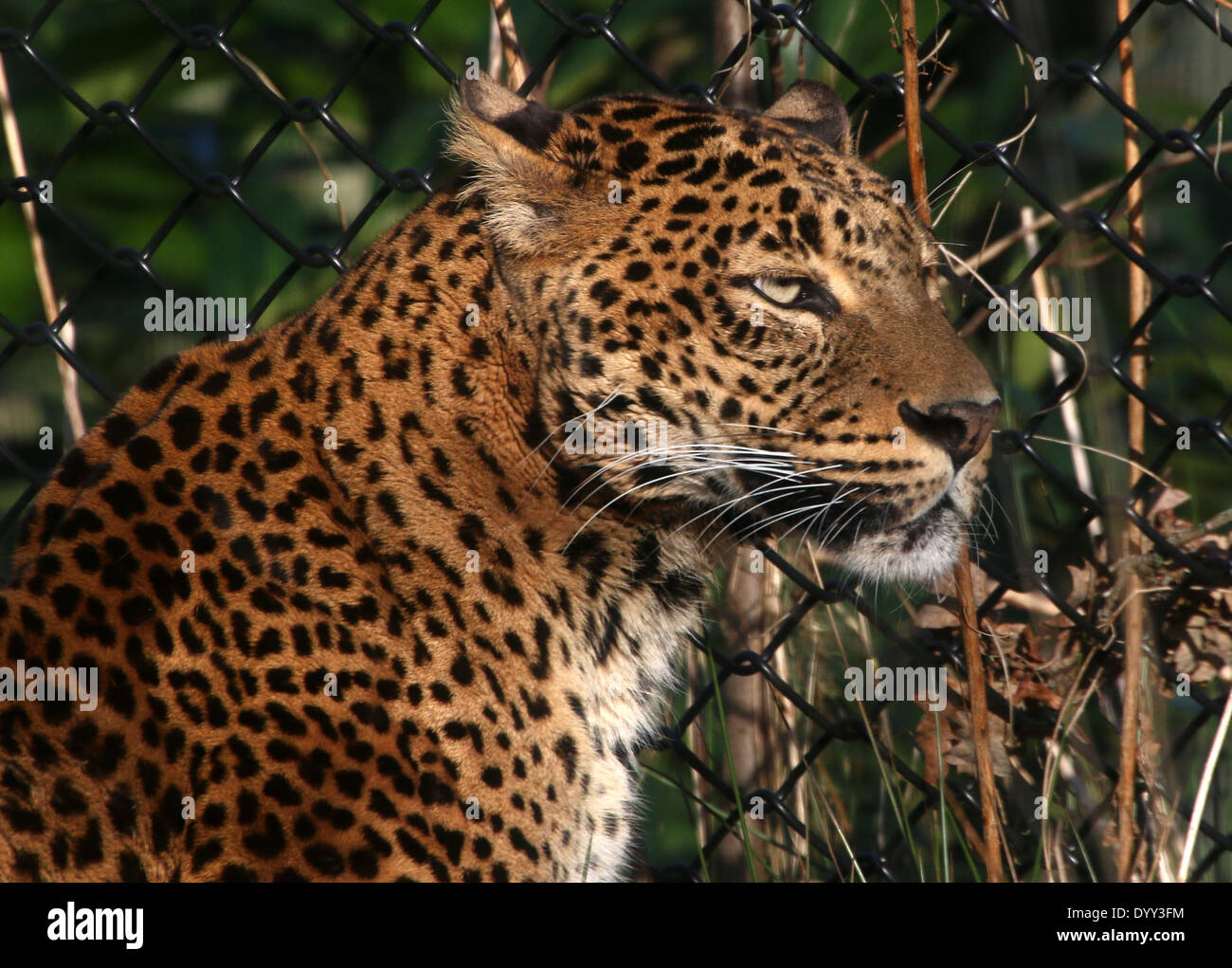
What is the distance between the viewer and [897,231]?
9.71 feet

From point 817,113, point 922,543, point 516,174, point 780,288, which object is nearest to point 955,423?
point 922,543

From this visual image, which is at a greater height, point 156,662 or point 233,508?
point 233,508

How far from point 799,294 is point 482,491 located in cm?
78

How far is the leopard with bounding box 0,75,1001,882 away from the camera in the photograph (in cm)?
260

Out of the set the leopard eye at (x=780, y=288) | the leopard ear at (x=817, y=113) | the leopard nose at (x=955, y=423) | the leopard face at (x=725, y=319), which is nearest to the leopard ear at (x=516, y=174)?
the leopard face at (x=725, y=319)

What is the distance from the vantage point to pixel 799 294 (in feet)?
9.34

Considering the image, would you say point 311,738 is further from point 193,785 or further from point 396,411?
point 396,411

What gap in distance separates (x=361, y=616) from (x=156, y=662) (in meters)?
0.40

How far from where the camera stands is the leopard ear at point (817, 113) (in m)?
3.23

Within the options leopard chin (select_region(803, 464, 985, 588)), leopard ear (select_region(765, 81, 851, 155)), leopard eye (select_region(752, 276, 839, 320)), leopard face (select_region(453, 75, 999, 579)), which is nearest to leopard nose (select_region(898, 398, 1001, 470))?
leopard face (select_region(453, 75, 999, 579))

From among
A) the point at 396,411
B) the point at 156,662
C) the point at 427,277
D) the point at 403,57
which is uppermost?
the point at 403,57

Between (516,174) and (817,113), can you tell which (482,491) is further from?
(817,113)
